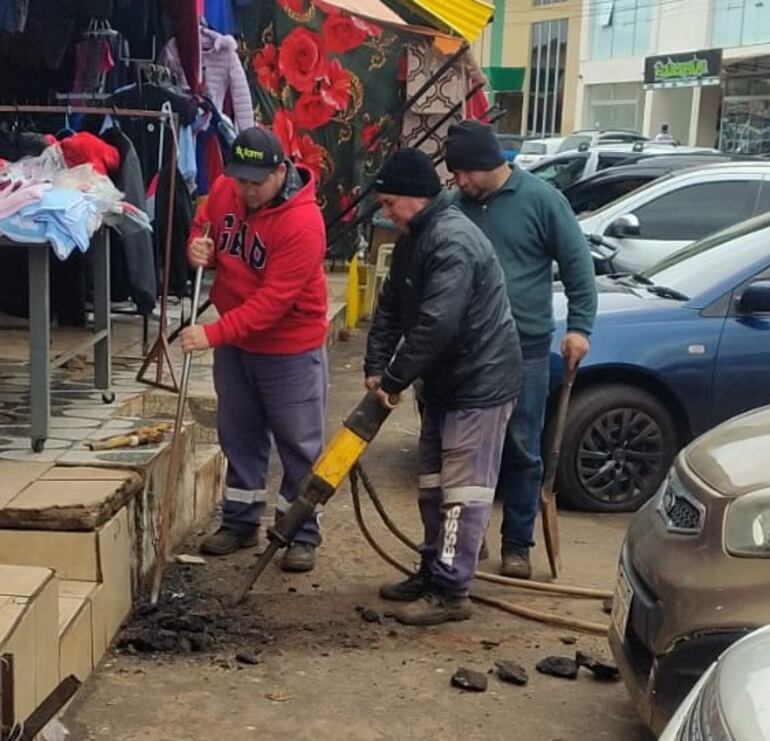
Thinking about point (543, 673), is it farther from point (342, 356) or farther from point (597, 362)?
point (342, 356)

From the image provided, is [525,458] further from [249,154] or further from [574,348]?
[249,154]

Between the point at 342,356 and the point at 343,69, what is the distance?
9.55ft

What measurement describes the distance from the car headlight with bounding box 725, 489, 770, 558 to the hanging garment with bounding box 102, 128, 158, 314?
3.06 meters

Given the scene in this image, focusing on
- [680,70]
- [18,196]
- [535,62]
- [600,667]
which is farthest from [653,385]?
[535,62]

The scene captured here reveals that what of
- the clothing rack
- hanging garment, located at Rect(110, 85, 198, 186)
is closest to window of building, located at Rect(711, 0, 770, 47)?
hanging garment, located at Rect(110, 85, 198, 186)

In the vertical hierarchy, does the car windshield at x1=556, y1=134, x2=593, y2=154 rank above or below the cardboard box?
above

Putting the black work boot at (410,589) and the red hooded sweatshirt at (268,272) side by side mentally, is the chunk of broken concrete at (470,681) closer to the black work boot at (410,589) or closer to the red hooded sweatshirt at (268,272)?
the black work boot at (410,589)

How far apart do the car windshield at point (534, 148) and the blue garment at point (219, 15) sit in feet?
60.6

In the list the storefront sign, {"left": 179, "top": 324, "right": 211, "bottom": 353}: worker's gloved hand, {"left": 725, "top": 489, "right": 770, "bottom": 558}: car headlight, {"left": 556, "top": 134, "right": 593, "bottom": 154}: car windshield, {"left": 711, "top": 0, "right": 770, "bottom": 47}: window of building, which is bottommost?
{"left": 725, "top": 489, "right": 770, "bottom": 558}: car headlight


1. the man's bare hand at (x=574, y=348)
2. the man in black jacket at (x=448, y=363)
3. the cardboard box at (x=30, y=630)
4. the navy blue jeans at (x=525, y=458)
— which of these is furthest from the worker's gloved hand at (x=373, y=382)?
the cardboard box at (x=30, y=630)

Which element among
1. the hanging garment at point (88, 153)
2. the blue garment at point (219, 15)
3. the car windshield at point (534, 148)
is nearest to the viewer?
the hanging garment at point (88, 153)

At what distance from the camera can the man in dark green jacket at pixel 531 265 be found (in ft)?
17.1

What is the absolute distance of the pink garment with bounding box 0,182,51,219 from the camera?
178 inches

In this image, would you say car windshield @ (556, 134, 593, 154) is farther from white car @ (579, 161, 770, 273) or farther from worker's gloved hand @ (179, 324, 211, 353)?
worker's gloved hand @ (179, 324, 211, 353)
